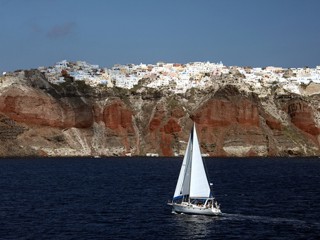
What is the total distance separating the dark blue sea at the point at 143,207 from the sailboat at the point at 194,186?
1286mm

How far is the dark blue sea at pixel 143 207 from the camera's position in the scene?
69125mm

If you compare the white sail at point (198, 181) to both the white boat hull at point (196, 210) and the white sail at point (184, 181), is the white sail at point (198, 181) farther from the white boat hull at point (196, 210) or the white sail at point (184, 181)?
the white boat hull at point (196, 210)

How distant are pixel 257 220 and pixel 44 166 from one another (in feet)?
336

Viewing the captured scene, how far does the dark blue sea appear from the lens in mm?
69125

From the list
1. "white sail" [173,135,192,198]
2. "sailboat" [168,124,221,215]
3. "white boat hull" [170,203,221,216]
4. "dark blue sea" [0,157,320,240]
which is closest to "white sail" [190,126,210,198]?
"sailboat" [168,124,221,215]

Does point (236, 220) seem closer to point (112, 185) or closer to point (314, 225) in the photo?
point (314, 225)

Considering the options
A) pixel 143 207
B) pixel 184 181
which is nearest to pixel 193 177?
pixel 184 181

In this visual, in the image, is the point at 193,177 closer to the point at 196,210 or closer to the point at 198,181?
the point at 198,181

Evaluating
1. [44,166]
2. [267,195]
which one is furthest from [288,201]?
[44,166]

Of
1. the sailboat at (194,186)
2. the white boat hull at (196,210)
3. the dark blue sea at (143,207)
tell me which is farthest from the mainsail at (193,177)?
the dark blue sea at (143,207)

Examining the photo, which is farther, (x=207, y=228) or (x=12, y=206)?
(x=12, y=206)

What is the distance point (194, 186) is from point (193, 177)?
3.50 feet

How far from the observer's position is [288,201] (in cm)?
9488

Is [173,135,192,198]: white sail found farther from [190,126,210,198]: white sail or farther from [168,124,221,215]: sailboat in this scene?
[190,126,210,198]: white sail
